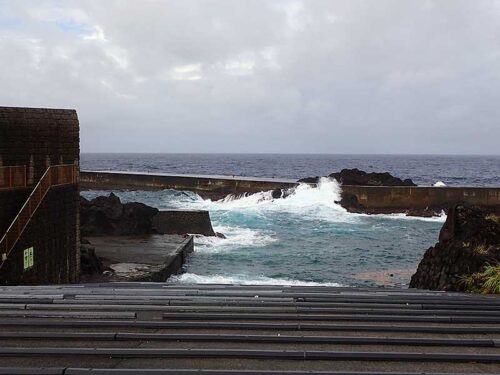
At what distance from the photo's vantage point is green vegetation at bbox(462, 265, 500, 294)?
792 centimetres

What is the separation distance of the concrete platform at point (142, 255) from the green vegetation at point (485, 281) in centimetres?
925

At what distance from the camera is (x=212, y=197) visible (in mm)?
50156

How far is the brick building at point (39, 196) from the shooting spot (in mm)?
10758

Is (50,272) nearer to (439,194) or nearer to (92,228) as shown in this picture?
(92,228)

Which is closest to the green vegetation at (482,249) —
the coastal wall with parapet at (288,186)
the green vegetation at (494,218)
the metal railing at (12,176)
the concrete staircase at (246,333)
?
the green vegetation at (494,218)

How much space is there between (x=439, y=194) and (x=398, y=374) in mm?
39616

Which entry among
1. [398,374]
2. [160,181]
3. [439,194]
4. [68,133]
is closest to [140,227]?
[68,133]

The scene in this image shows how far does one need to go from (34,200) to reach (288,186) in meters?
36.2

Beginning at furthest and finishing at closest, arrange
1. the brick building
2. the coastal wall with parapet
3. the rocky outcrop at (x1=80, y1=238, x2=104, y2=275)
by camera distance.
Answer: the coastal wall with parapet
the rocky outcrop at (x1=80, y1=238, x2=104, y2=275)
the brick building

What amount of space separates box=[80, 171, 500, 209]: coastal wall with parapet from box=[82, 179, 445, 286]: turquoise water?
7.37 feet

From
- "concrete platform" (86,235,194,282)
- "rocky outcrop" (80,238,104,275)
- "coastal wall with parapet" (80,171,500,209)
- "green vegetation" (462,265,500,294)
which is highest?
"green vegetation" (462,265,500,294)

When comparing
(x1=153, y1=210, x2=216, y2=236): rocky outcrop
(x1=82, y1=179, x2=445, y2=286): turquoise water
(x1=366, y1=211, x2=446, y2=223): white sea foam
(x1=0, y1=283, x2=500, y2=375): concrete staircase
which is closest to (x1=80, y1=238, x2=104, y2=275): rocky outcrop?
(x1=82, y1=179, x2=445, y2=286): turquoise water

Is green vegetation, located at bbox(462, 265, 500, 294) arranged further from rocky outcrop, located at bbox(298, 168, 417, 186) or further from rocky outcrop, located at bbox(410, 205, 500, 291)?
rocky outcrop, located at bbox(298, 168, 417, 186)

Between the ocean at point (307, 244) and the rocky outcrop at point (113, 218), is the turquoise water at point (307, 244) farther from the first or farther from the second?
the rocky outcrop at point (113, 218)
